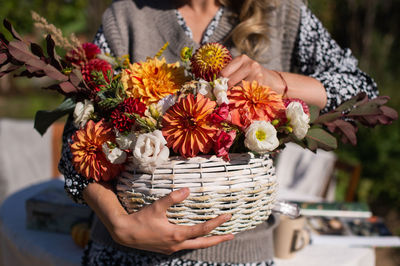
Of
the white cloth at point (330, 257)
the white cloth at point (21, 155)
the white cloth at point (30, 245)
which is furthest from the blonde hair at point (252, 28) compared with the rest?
the white cloth at point (21, 155)

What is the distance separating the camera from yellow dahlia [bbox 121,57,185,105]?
0.83 m

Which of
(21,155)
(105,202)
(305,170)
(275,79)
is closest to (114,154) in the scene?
(105,202)

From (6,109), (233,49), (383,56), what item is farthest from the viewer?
(6,109)

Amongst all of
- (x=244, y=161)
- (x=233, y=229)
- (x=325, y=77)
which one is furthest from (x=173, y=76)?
(x=325, y=77)

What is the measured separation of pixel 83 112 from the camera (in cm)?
89

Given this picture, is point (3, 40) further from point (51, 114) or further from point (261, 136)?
point (261, 136)

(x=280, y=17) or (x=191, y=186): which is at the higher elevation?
(x=280, y=17)

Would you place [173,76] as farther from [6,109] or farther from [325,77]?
[6,109]

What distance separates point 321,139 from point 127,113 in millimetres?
485

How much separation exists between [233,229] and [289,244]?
57 centimetres

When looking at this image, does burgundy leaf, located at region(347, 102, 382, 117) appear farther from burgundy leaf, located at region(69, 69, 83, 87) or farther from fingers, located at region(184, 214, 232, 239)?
burgundy leaf, located at region(69, 69, 83, 87)

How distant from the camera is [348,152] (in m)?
4.27

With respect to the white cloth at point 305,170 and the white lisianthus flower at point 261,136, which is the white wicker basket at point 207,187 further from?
the white cloth at point 305,170

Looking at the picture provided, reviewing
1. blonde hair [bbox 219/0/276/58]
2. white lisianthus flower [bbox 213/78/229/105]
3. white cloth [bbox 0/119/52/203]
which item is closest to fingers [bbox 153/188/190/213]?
white lisianthus flower [bbox 213/78/229/105]
